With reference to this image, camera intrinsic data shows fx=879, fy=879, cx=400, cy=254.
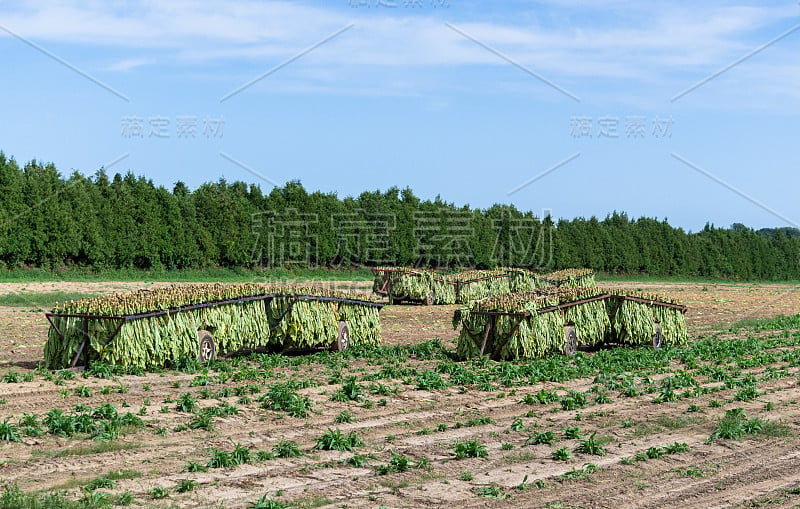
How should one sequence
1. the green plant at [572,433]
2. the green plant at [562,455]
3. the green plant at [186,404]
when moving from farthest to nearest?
the green plant at [186,404] < the green plant at [572,433] < the green plant at [562,455]

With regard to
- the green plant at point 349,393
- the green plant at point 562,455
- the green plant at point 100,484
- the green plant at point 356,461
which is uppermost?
the green plant at point 349,393

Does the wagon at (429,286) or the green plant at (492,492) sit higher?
the wagon at (429,286)

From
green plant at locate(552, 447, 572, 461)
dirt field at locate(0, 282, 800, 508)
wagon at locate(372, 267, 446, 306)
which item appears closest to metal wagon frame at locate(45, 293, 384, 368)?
dirt field at locate(0, 282, 800, 508)

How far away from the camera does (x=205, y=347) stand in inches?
708

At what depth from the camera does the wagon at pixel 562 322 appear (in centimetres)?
1950

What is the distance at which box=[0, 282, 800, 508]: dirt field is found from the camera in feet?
29.8

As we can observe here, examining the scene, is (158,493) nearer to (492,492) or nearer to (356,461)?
(356,461)

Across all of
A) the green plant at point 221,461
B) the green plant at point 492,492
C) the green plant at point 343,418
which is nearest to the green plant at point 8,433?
the green plant at point 221,461

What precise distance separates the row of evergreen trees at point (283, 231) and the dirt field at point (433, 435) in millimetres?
32399

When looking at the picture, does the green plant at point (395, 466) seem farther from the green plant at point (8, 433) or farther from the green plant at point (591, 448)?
the green plant at point (8, 433)

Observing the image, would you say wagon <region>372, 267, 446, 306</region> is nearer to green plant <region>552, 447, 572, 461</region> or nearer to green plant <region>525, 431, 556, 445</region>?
green plant <region>525, 431, 556, 445</region>

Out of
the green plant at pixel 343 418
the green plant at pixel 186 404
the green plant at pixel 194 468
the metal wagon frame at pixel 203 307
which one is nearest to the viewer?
the green plant at pixel 194 468

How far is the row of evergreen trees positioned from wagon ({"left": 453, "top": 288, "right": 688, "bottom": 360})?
36.8m

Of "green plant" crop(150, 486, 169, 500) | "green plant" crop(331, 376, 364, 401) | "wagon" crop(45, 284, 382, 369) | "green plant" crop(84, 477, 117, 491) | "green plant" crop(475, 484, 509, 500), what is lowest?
"green plant" crop(475, 484, 509, 500)
